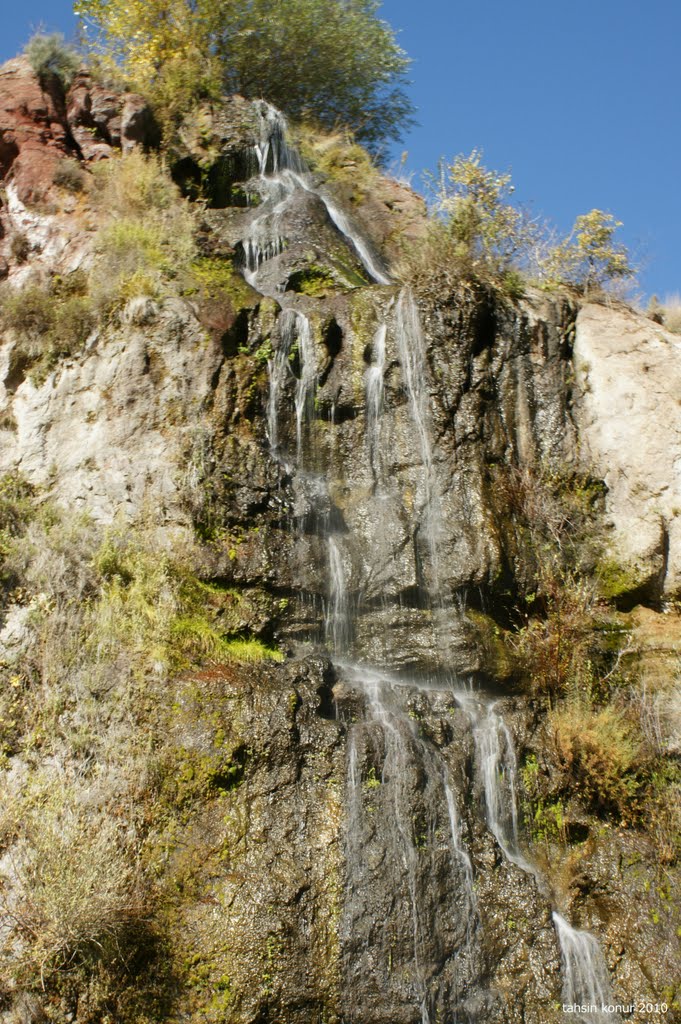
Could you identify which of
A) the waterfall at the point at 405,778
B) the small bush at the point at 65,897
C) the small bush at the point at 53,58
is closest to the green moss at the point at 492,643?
the waterfall at the point at 405,778

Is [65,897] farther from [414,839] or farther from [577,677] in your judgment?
[577,677]

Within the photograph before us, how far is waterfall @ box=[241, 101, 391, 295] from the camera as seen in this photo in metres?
10.6

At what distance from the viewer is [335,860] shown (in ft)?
18.8

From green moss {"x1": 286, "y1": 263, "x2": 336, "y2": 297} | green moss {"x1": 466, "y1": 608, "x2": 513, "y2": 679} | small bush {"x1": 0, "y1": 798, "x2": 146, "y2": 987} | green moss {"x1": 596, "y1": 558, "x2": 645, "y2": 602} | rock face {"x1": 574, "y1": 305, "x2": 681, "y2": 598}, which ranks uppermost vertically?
green moss {"x1": 286, "y1": 263, "x2": 336, "y2": 297}

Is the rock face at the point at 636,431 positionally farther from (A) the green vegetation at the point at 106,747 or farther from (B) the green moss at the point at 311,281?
(A) the green vegetation at the point at 106,747

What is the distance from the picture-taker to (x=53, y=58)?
40.5 feet

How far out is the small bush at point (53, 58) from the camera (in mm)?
12227

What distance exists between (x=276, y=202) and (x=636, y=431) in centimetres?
579

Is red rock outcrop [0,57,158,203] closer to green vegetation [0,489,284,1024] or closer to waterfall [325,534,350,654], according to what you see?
green vegetation [0,489,284,1024]

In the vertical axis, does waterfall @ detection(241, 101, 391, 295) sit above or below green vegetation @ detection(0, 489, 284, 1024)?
above

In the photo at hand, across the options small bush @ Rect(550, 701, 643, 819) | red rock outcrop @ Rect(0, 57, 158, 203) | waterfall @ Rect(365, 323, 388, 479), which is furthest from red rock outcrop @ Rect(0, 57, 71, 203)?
small bush @ Rect(550, 701, 643, 819)

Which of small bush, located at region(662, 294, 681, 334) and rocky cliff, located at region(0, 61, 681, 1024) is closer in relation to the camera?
rocky cliff, located at region(0, 61, 681, 1024)

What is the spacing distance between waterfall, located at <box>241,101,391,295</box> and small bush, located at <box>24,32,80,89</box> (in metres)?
2.89

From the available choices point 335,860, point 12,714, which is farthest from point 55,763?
point 335,860
